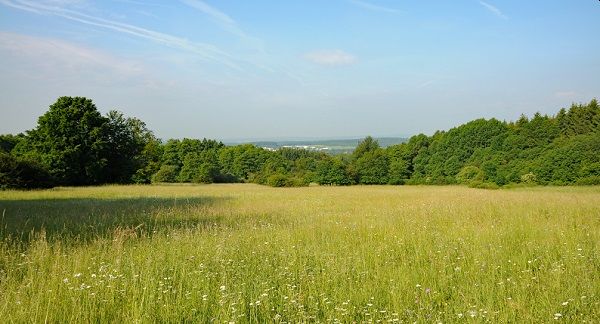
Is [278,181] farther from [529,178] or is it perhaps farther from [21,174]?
[529,178]

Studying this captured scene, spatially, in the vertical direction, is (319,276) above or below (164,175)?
above

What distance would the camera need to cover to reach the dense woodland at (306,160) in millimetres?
39062

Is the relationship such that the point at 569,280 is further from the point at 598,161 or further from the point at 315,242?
the point at 598,161

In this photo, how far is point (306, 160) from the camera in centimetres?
7888

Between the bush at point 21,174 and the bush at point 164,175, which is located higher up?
the bush at point 21,174

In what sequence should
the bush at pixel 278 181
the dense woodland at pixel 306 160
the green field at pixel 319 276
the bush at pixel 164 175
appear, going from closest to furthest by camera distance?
the green field at pixel 319 276, the dense woodland at pixel 306 160, the bush at pixel 278 181, the bush at pixel 164 175

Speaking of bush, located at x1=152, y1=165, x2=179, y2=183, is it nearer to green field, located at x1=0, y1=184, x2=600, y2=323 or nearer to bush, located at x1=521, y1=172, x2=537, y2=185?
bush, located at x1=521, y1=172, x2=537, y2=185

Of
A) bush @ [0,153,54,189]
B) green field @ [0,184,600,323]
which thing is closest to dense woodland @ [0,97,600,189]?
bush @ [0,153,54,189]

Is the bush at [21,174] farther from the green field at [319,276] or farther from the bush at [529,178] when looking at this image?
the bush at [529,178]

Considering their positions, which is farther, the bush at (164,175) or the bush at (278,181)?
the bush at (164,175)

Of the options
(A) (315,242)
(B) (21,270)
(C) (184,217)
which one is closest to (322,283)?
(A) (315,242)

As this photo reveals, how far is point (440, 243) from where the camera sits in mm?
7809

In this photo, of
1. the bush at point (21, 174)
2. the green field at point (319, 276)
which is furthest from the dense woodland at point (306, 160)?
the green field at point (319, 276)

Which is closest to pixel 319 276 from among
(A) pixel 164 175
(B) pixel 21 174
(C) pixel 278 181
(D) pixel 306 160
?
(B) pixel 21 174
